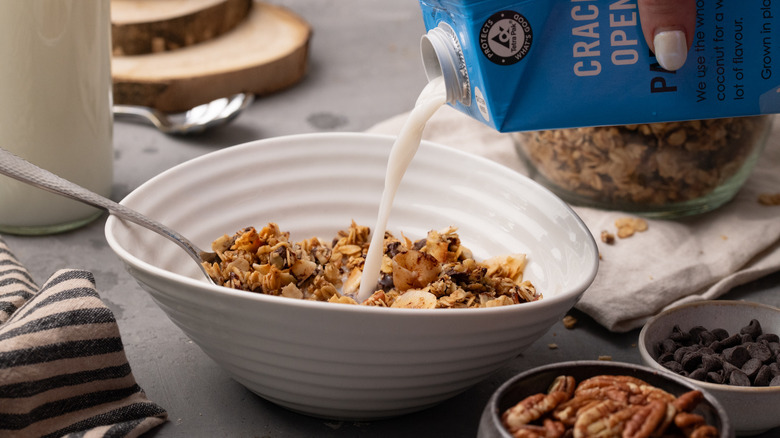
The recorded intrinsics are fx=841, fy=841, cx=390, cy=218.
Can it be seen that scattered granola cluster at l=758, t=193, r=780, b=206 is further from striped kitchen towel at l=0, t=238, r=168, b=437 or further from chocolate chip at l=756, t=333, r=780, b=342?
striped kitchen towel at l=0, t=238, r=168, b=437

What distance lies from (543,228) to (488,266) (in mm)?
68

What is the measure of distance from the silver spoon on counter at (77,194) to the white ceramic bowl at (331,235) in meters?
0.01

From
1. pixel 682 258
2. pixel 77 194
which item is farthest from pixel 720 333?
pixel 77 194

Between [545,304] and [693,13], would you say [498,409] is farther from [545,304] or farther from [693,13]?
[693,13]

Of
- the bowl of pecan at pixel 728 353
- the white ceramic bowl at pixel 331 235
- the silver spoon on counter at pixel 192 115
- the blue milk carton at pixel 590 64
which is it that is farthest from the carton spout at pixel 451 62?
the silver spoon on counter at pixel 192 115

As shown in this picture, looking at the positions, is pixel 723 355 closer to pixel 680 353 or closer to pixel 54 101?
pixel 680 353

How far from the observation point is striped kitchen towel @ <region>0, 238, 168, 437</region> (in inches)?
26.2

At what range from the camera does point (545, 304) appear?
636mm

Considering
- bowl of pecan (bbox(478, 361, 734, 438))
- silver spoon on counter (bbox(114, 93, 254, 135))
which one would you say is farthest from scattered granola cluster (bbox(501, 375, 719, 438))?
silver spoon on counter (bbox(114, 93, 254, 135))

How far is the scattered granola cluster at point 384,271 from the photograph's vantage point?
780 millimetres

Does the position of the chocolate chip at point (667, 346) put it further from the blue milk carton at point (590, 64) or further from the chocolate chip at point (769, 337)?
the blue milk carton at point (590, 64)

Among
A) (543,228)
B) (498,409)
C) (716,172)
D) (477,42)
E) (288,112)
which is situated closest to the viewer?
(498,409)

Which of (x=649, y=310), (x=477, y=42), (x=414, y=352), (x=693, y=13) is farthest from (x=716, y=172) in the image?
(x=414, y=352)

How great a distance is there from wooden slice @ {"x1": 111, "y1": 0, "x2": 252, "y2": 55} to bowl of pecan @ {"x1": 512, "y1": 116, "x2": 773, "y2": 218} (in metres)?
0.76
